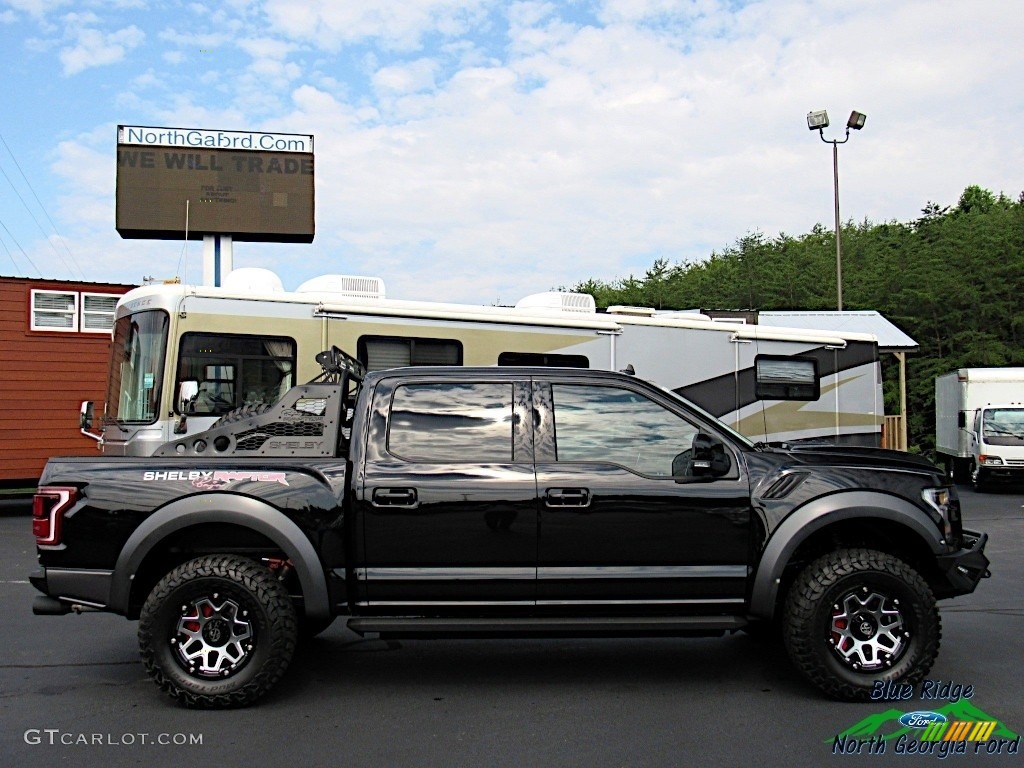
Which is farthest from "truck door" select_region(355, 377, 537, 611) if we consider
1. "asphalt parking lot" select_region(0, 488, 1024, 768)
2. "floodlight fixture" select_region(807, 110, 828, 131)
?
"floodlight fixture" select_region(807, 110, 828, 131)

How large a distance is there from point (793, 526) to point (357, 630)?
2.47 meters

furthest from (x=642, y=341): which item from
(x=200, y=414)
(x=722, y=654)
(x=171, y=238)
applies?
(x=171, y=238)

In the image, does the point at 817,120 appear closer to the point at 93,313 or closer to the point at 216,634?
the point at 93,313

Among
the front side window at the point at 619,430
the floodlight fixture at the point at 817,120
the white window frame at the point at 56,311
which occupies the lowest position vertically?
the front side window at the point at 619,430

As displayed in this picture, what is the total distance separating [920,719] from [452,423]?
2.98 metres

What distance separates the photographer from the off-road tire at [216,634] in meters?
5.15

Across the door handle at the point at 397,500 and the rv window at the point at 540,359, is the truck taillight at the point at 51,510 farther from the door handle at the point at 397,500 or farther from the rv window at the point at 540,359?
the rv window at the point at 540,359

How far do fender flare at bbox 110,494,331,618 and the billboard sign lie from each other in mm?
17207

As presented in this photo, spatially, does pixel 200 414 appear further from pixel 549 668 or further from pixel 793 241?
pixel 793 241

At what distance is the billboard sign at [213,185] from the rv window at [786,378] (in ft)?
40.7

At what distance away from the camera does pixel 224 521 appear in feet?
17.3

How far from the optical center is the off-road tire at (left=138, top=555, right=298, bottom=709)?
5.15 metres

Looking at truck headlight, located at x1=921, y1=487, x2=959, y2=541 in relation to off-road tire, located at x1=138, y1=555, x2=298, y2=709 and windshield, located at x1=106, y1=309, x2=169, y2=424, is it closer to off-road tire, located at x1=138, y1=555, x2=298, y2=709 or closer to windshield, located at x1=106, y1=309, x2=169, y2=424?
off-road tire, located at x1=138, y1=555, x2=298, y2=709

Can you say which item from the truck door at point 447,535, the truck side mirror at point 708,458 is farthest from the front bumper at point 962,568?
the truck door at point 447,535
